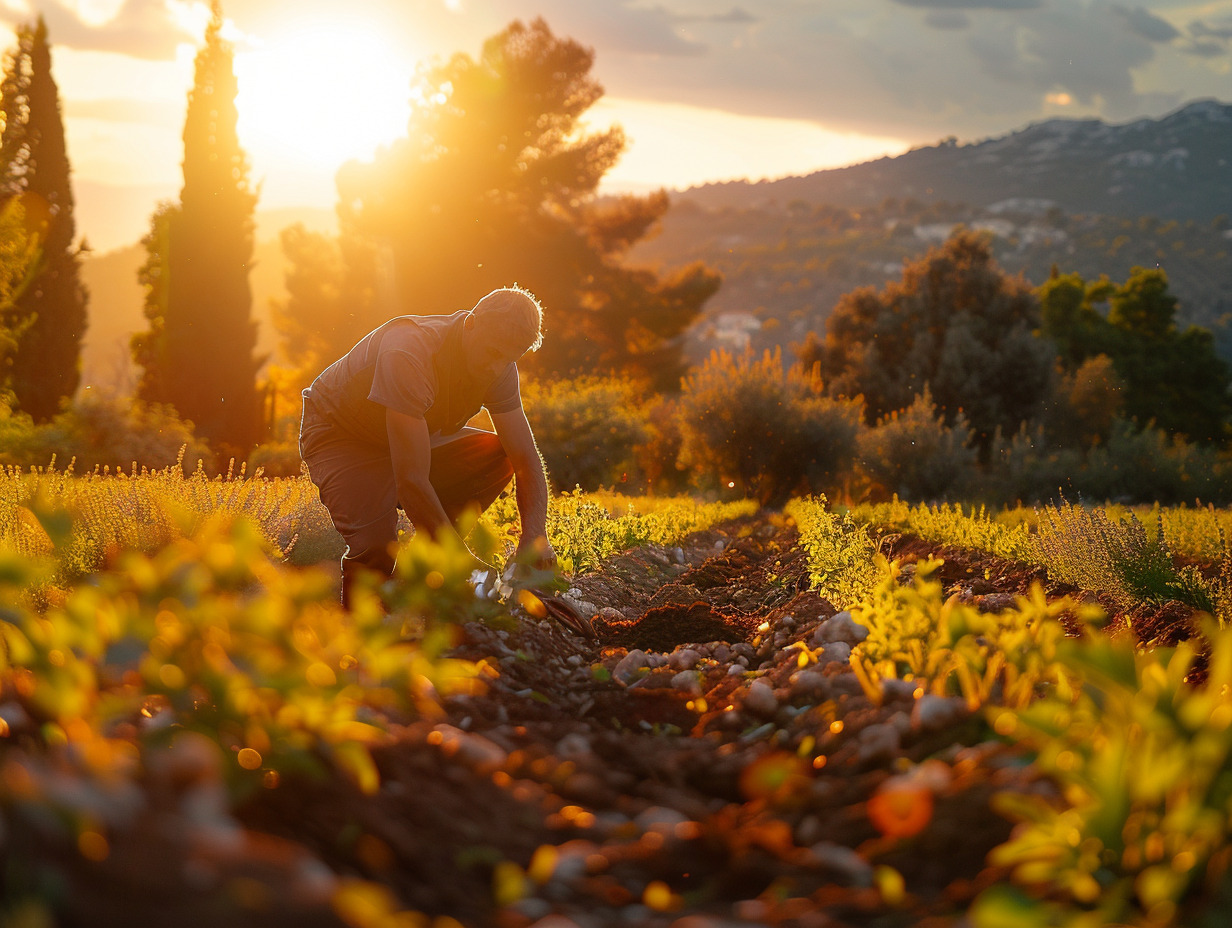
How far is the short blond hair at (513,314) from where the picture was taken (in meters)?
3.75

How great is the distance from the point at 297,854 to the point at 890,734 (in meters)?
1.24

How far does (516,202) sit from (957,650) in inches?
1122

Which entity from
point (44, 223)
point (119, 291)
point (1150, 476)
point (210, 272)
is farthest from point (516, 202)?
point (119, 291)

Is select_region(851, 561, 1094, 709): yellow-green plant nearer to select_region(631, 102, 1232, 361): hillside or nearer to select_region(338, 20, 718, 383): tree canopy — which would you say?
select_region(338, 20, 718, 383): tree canopy

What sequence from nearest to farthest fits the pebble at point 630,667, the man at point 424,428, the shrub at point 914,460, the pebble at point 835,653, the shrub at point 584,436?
the pebble at point 835,653
the pebble at point 630,667
the man at point 424,428
the shrub at point 914,460
the shrub at point 584,436

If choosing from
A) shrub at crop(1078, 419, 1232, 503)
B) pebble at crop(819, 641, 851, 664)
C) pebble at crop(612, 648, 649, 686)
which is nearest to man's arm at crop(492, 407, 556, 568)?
pebble at crop(612, 648, 649, 686)

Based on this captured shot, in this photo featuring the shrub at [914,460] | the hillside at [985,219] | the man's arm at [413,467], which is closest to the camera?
the man's arm at [413,467]

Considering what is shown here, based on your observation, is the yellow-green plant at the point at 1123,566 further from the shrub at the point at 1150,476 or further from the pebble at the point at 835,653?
the shrub at the point at 1150,476

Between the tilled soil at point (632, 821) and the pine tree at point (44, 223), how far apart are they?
18812 millimetres

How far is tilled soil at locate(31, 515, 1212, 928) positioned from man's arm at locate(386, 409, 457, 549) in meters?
1.03

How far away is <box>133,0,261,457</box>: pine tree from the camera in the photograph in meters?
18.8

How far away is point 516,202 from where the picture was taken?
93.6 ft

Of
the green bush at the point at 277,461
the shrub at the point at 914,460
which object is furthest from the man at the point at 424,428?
the green bush at the point at 277,461

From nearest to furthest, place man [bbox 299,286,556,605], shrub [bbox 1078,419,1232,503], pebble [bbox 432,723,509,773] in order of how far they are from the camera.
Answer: pebble [bbox 432,723,509,773], man [bbox 299,286,556,605], shrub [bbox 1078,419,1232,503]
